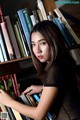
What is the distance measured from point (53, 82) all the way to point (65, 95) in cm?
16

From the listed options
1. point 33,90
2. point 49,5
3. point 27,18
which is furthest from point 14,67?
point 49,5

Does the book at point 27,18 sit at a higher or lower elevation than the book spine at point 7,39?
higher

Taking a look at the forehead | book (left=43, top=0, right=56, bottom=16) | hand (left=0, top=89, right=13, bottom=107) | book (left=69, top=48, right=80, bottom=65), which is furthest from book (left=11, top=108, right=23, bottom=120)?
book (left=43, top=0, right=56, bottom=16)

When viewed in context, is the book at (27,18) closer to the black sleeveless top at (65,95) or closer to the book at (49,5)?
the book at (49,5)

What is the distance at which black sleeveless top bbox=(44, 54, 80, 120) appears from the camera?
1.33 meters

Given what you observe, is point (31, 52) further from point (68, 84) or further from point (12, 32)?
point (68, 84)

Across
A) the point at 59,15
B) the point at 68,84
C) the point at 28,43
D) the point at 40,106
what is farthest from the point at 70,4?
the point at 40,106

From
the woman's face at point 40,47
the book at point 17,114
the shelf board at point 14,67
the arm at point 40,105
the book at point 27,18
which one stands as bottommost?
the book at point 17,114

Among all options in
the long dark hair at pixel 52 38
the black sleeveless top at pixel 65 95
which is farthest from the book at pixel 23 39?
the black sleeveless top at pixel 65 95

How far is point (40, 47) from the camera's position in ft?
4.56

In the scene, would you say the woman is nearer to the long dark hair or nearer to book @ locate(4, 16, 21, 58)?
the long dark hair

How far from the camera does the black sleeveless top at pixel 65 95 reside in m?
1.33

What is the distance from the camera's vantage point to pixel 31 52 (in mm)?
1486

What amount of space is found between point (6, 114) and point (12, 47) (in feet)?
1.45
